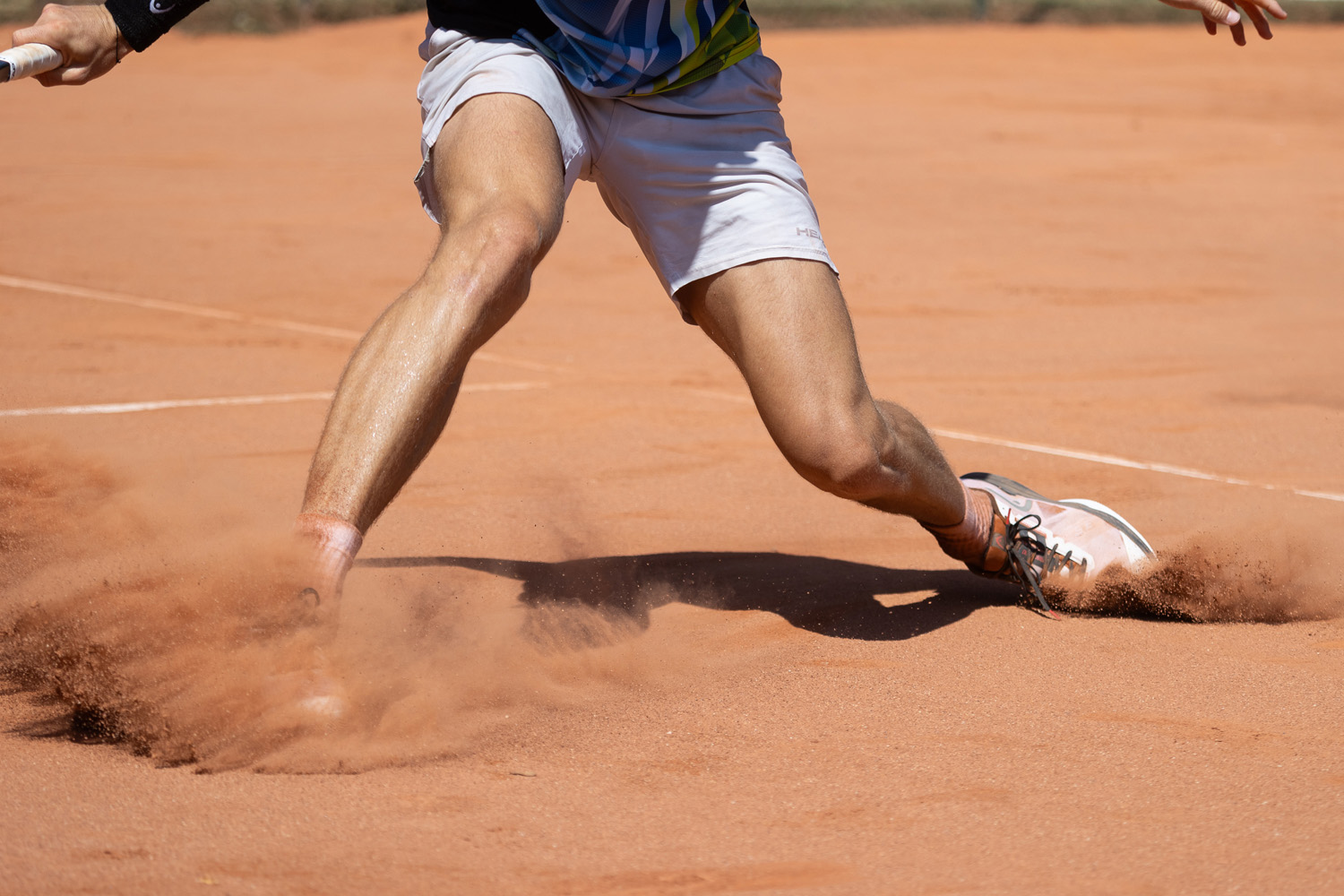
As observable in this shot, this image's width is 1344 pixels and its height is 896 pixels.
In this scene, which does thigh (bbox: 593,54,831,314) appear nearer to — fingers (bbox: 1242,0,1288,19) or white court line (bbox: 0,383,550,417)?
fingers (bbox: 1242,0,1288,19)

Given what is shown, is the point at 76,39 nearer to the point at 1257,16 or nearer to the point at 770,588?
the point at 770,588

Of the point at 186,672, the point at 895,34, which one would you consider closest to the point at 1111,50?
the point at 895,34

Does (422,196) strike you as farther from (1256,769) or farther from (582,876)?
(1256,769)

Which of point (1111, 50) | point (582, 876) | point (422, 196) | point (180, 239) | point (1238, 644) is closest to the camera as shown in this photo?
point (582, 876)

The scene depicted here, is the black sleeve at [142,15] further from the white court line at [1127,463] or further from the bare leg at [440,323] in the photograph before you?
the white court line at [1127,463]

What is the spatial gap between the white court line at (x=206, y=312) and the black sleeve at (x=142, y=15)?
3298 mm

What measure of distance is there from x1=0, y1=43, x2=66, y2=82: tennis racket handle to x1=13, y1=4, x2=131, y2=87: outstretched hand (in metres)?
0.03

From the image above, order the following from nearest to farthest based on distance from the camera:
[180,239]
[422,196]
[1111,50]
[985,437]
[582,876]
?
1. [582,876]
2. [422,196]
3. [985,437]
4. [180,239]
5. [1111,50]

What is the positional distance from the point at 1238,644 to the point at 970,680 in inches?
25.3

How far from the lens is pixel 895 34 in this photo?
795 inches

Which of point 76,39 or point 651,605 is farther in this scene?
point 651,605

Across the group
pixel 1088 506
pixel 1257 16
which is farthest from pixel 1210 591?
pixel 1257 16

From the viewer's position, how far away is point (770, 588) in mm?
3434

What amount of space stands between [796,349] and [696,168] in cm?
42
